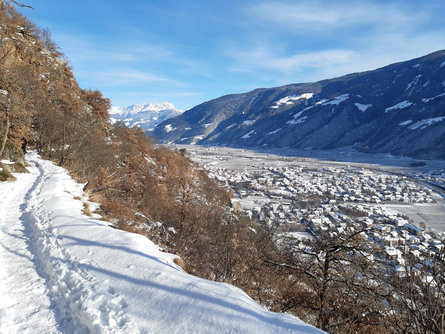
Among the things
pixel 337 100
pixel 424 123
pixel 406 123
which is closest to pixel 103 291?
pixel 424 123

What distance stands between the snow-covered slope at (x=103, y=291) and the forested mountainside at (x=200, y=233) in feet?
4.93

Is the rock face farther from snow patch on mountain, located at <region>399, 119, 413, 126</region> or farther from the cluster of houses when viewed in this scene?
the cluster of houses

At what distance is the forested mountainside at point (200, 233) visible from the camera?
417cm

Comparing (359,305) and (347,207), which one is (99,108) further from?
(347,207)

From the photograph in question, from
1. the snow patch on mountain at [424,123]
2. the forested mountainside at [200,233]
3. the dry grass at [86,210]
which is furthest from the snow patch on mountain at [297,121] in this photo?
the dry grass at [86,210]

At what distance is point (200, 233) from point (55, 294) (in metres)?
7.26

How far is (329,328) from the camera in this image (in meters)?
4.36

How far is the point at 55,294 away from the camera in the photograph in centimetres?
409

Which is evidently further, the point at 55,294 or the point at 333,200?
the point at 333,200

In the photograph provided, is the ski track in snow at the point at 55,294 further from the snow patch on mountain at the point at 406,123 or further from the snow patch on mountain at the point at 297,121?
the snow patch on mountain at the point at 297,121

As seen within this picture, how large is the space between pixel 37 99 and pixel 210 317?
728 inches

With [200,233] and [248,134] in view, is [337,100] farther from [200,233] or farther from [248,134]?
[200,233]

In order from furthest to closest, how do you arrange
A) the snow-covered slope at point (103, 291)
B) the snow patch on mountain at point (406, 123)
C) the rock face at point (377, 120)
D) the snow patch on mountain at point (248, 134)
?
the snow patch on mountain at point (248, 134) < the snow patch on mountain at point (406, 123) < the rock face at point (377, 120) < the snow-covered slope at point (103, 291)

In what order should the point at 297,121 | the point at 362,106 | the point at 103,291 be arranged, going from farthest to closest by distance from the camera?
the point at 297,121
the point at 362,106
the point at 103,291
